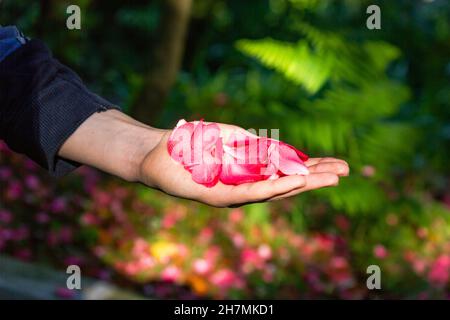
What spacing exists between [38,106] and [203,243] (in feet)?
8.58

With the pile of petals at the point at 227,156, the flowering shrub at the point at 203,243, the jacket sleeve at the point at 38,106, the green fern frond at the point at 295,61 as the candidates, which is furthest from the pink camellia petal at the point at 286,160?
the green fern frond at the point at 295,61

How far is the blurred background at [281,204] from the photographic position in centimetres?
405

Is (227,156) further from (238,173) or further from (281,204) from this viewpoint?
(281,204)

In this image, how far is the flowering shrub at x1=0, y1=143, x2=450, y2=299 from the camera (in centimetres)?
401

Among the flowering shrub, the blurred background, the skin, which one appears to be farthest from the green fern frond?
the skin

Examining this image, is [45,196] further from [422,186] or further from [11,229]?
[422,186]

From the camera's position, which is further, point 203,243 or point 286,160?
point 203,243

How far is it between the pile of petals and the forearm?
79mm

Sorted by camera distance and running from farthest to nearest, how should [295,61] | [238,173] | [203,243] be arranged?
[295,61] < [203,243] < [238,173]

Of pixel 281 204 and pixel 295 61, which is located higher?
pixel 295 61

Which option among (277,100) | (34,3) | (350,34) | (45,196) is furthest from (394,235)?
(34,3)

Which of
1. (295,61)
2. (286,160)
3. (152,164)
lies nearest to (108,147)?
(152,164)

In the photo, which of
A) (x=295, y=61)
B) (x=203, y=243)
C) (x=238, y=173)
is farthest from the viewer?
(x=295, y=61)

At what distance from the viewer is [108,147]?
66.1 inches
